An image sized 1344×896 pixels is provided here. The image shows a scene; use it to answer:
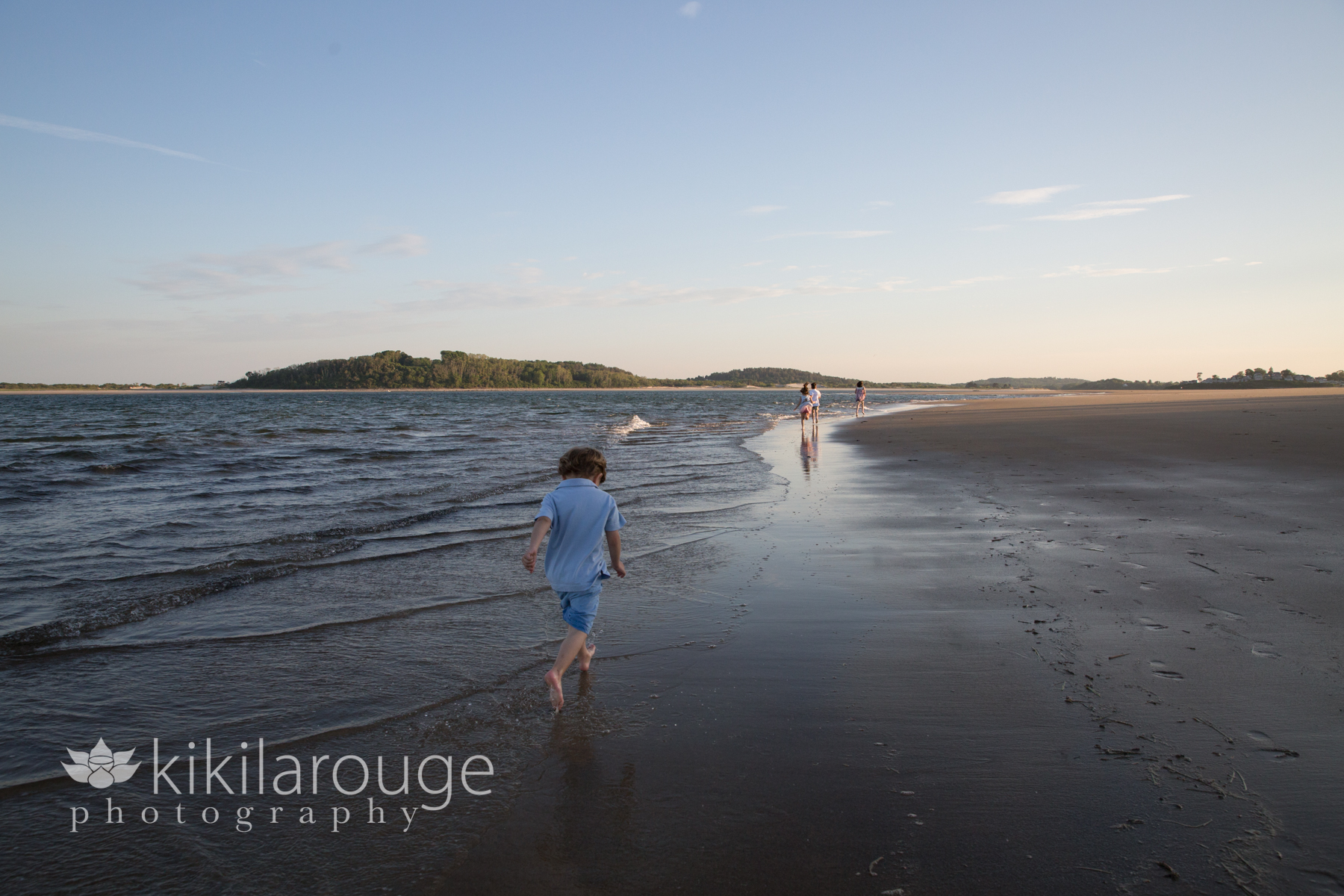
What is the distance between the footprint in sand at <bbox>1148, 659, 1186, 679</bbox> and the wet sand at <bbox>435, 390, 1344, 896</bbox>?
29 mm

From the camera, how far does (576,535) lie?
4.11 m

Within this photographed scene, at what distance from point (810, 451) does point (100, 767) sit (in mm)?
17008

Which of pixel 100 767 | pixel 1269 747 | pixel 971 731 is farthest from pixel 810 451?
pixel 100 767

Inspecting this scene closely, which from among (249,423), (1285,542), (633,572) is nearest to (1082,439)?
(1285,542)

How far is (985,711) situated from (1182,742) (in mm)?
821

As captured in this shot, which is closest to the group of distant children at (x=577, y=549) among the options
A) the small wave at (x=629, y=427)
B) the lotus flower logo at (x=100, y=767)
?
the lotus flower logo at (x=100, y=767)

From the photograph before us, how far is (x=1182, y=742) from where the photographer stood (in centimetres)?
316

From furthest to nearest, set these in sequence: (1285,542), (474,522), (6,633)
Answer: (474,522) → (1285,542) → (6,633)

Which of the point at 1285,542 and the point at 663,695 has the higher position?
the point at 1285,542

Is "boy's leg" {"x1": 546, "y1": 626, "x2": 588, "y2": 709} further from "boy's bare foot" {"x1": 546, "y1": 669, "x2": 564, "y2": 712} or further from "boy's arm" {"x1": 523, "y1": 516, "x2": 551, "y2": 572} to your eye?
"boy's arm" {"x1": 523, "y1": 516, "x2": 551, "y2": 572}

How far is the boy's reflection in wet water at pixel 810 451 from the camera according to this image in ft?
49.4

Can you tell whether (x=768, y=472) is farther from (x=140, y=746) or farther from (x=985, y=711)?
(x=140, y=746)

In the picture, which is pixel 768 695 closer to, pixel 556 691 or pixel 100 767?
pixel 556 691

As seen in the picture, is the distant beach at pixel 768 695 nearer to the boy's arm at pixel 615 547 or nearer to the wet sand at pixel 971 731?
the wet sand at pixel 971 731
